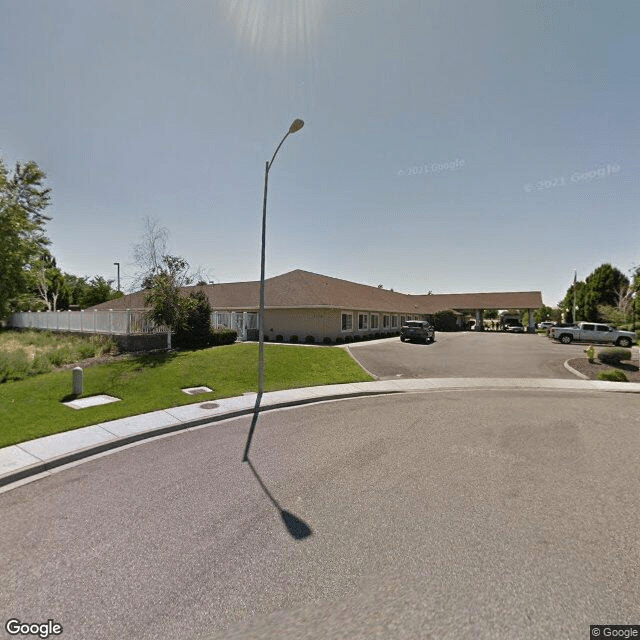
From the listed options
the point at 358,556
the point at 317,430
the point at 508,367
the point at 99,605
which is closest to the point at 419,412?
the point at 317,430

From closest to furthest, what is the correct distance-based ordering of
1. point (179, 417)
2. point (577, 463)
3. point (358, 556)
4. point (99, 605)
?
point (99, 605), point (358, 556), point (577, 463), point (179, 417)

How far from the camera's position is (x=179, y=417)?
8.46 m

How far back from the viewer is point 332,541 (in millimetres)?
3746

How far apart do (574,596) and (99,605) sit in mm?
4136

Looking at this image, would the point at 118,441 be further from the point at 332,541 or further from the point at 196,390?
the point at 332,541

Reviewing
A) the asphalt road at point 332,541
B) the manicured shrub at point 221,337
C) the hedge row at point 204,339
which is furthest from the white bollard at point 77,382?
the manicured shrub at point 221,337

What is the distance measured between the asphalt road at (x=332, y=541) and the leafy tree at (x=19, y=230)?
19.6 m

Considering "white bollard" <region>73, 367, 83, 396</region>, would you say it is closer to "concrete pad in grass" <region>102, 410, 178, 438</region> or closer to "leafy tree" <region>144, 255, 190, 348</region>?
"concrete pad in grass" <region>102, 410, 178, 438</region>

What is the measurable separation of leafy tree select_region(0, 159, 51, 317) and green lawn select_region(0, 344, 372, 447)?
1063 centimetres

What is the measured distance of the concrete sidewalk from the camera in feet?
19.2

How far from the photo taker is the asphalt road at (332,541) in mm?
2795

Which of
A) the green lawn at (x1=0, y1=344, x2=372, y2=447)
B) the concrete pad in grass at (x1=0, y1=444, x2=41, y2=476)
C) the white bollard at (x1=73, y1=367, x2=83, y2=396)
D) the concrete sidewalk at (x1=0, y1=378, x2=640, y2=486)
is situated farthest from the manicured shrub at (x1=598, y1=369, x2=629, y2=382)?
the white bollard at (x1=73, y1=367, x2=83, y2=396)

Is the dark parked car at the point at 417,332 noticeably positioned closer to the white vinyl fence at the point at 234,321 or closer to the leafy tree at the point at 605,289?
the white vinyl fence at the point at 234,321

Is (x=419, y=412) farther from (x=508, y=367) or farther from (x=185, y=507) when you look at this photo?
(x=508, y=367)
